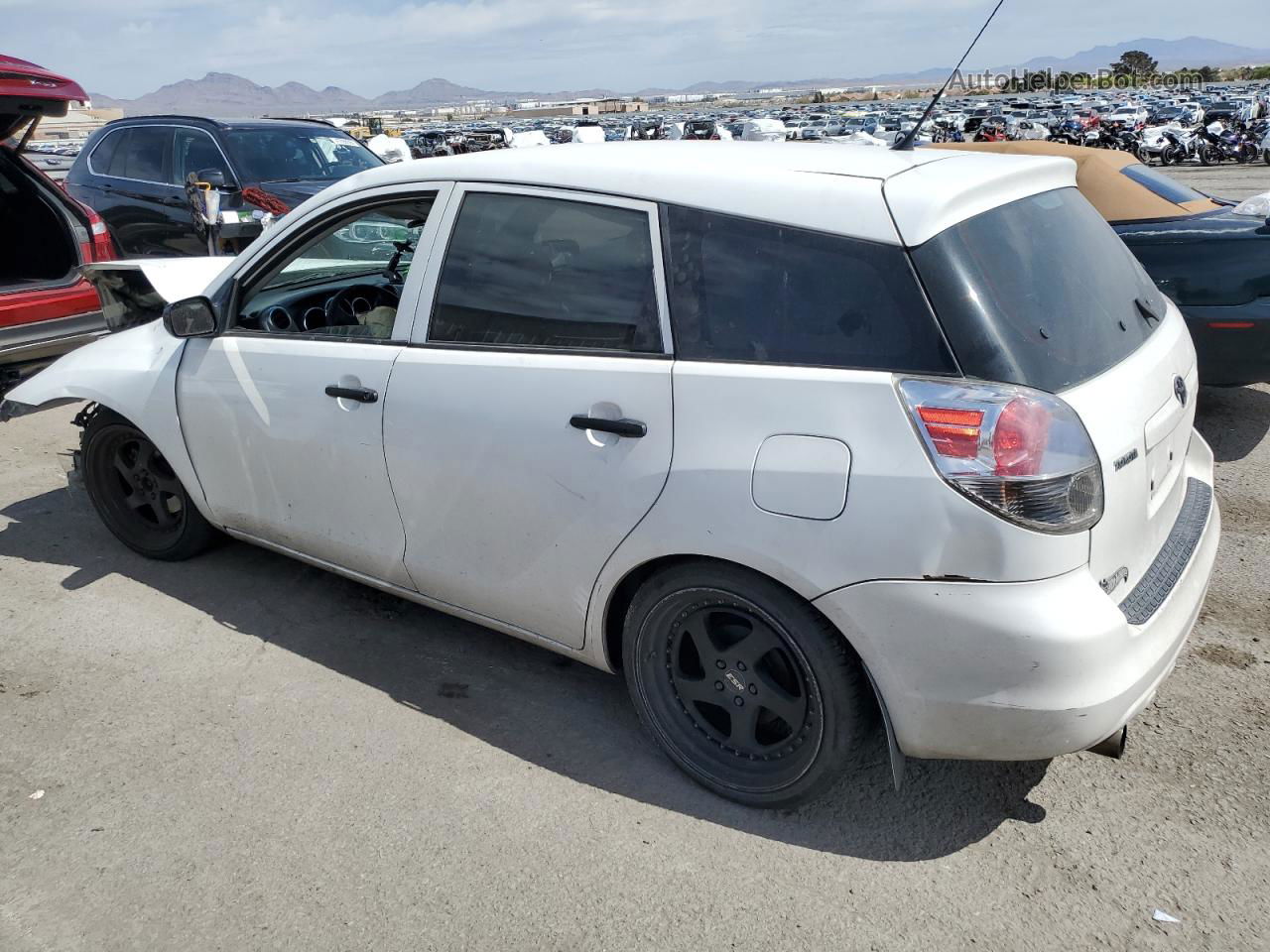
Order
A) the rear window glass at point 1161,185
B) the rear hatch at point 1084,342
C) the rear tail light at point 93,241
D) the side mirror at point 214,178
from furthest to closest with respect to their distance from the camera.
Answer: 1. the side mirror at point 214,178
2. the rear tail light at point 93,241
3. the rear window glass at point 1161,185
4. the rear hatch at point 1084,342

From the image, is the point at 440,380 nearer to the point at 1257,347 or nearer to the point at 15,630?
the point at 15,630

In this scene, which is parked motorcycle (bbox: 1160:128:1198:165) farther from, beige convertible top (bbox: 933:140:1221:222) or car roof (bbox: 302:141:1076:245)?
car roof (bbox: 302:141:1076:245)

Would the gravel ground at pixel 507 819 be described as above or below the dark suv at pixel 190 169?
below

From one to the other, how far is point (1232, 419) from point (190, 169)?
9228mm

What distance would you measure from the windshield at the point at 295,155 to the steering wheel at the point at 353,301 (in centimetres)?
636

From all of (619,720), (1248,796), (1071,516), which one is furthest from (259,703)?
(1248,796)

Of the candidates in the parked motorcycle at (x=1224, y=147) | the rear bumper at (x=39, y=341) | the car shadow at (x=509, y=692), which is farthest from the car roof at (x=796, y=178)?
the parked motorcycle at (x=1224, y=147)

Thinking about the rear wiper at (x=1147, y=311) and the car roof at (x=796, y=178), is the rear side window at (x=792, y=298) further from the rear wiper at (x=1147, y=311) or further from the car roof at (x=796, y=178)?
the rear wiper at (x=1147, y=311)

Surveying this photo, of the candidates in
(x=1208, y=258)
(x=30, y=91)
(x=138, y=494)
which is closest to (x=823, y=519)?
(x=138, y=494)

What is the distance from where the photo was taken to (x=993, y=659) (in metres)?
2.31

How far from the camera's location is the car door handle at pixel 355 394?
3.29 m

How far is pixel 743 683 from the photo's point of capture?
276 centimetres

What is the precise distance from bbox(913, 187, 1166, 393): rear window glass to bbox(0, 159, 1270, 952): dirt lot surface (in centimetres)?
124

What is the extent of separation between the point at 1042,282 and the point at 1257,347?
3.46 m
